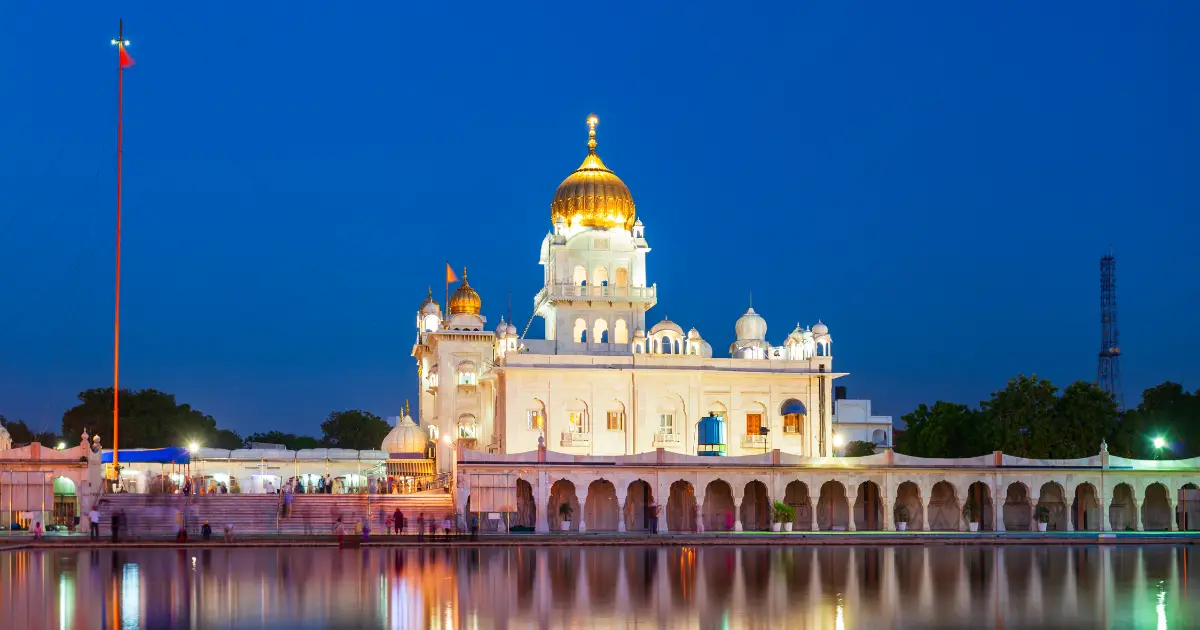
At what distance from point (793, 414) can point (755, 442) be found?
84.6 inches

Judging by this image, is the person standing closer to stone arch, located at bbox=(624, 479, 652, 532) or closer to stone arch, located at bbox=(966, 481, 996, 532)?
stone arch, located at bbox=(624, 479, 652, 532)

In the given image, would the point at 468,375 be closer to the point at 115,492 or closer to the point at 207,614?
the point at 115,492

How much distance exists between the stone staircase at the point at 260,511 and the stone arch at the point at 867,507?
17.8 metres

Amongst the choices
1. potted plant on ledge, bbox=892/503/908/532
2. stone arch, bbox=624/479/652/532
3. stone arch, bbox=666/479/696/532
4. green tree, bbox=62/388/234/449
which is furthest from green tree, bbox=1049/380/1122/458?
green tree, bbox=62/388/234/449

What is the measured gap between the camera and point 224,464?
67.2 metres

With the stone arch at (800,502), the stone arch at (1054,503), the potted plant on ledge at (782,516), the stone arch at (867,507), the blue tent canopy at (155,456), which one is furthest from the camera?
the blue tent canopy at (155,456)

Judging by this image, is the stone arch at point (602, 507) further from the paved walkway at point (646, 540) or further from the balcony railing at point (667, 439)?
the balcony railing at point (667, 439)

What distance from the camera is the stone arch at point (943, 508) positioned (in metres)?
59.0

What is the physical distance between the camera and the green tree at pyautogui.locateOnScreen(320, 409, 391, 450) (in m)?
123

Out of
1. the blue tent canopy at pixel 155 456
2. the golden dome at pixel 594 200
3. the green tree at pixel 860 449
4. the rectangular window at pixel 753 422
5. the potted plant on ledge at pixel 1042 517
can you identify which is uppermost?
the golden dome at pixel 594 200

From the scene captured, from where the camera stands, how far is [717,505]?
58812 mm

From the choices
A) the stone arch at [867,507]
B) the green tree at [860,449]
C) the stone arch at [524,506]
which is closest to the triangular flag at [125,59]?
the stone arch at [524,506]

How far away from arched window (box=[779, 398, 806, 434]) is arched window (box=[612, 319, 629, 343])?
8541 mm

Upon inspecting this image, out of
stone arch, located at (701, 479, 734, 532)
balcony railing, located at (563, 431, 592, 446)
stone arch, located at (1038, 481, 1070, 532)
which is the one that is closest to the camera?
stone arch, located at (701, 479, 734, 532)
